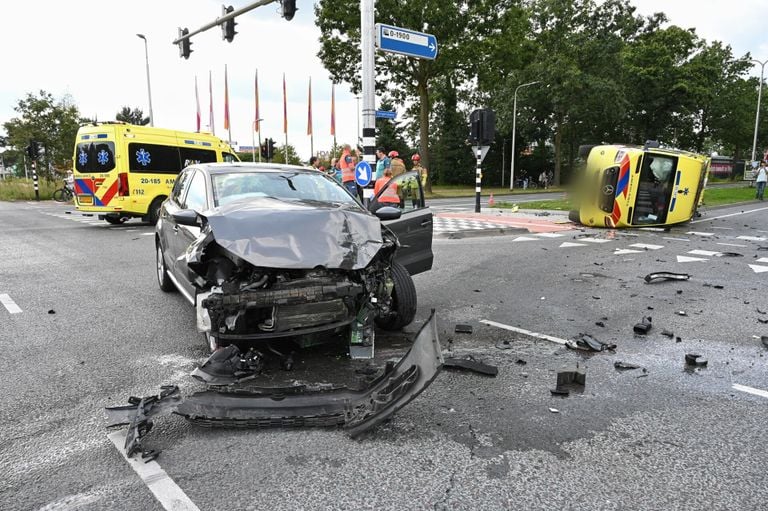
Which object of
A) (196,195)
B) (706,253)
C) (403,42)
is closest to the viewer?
(196,195)

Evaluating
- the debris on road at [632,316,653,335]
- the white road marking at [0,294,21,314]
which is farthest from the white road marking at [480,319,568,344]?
the white road marking at [0,294,21,314]

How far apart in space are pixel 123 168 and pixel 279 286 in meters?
12.7

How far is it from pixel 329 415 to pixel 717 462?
2115 mm

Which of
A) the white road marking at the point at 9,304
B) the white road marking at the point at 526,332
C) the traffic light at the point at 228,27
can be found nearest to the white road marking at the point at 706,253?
the white road marking at the point at 526,332

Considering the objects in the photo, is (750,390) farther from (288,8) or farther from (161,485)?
(288,8)

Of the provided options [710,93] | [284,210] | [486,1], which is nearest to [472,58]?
[486,1]

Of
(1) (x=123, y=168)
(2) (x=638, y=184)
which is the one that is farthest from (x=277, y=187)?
(1) (x=123, y=168)

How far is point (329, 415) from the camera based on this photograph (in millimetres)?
3176

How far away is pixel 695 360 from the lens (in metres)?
4.30

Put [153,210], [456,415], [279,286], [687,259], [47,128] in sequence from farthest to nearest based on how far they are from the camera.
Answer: [47,128] → [153,210] → [687,259] → [279,286] → [456,415]

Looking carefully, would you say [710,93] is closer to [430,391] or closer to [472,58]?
[472,58]

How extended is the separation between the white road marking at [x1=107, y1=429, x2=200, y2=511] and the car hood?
55.2 inches

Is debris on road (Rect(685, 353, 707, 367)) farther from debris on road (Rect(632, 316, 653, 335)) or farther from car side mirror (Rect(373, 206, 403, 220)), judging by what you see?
car side mirror (Rect(373, 206, 403, 220))

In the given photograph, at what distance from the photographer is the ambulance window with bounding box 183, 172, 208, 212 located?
5061 millimetres
